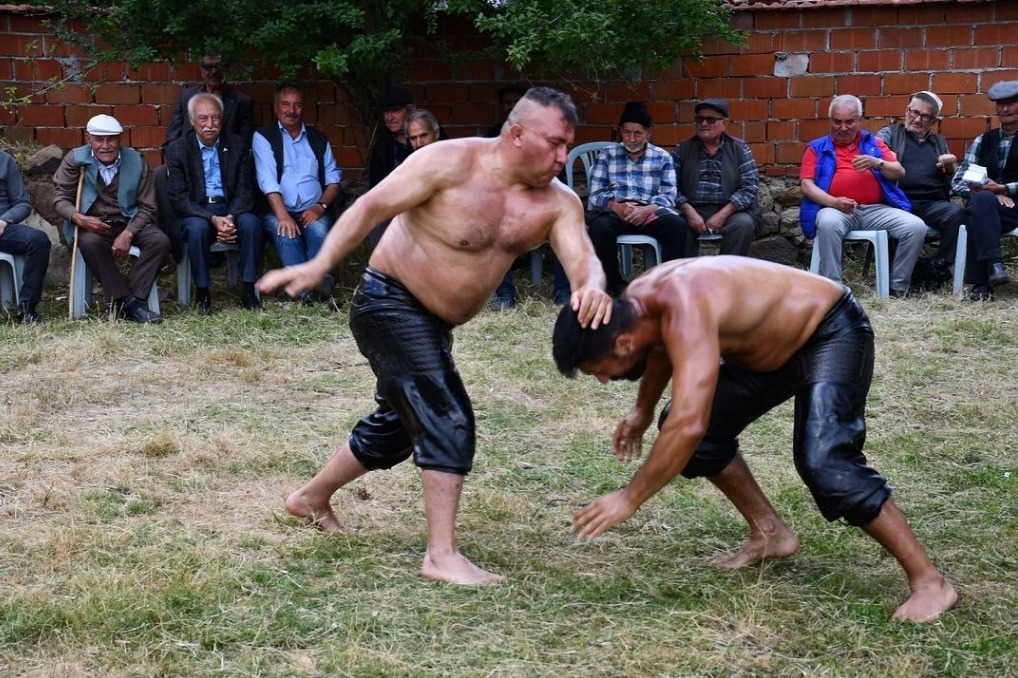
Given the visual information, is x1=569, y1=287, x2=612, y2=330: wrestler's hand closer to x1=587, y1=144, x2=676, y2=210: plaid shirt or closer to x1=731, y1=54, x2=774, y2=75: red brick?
x1=587, y1=144, x2=676, y2=210: plaid shirt

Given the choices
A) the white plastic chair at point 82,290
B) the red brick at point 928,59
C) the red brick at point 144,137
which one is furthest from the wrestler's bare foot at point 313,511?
the red brick at point 928,59

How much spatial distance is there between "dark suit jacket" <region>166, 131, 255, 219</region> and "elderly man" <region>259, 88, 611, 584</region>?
208 inches

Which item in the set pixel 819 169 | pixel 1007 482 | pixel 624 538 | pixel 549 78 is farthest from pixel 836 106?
pixel 624 538

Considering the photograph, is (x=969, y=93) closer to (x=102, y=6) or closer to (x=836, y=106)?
(x=836, y=106)

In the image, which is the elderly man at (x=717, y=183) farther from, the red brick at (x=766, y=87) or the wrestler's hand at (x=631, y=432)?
the wrestler's hand at (x=631, y=432)

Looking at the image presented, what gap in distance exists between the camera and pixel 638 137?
31.5 feet

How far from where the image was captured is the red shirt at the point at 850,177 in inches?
382

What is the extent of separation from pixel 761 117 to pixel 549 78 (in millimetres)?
1856

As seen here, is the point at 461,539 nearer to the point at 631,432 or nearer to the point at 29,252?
the point at 631,432

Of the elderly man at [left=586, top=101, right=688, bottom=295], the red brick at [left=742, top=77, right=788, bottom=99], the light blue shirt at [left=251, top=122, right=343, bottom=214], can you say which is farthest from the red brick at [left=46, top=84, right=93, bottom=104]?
the red brick at [left=742, top=77, right=788, bottom=99]

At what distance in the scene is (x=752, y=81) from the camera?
1055cm

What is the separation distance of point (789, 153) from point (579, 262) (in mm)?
6891

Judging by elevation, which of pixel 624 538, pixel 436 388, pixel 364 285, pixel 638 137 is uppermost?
pixel 638 137

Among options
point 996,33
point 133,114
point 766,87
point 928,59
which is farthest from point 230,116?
point 996,33
